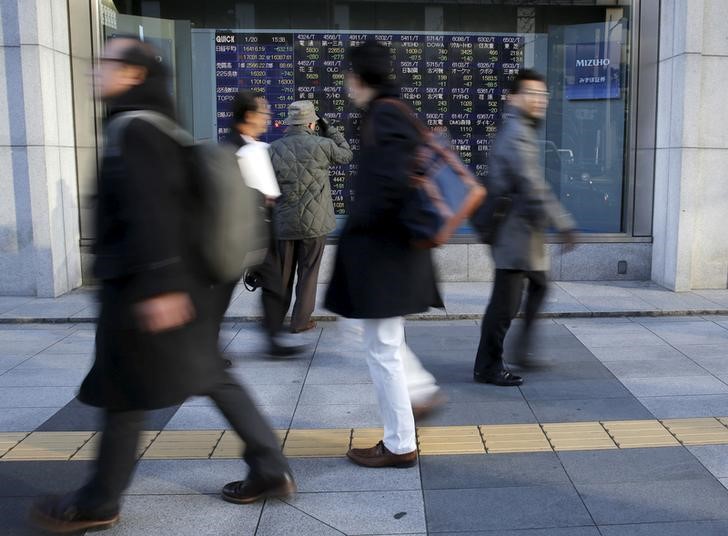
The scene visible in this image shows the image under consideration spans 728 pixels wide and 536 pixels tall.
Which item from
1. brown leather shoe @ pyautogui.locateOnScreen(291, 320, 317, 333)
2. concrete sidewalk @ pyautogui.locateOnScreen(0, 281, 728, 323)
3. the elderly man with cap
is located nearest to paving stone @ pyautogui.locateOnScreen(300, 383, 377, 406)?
the elderly man with cap

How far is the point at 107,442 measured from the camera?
3.10 meters

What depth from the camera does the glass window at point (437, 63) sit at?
30.5 feet

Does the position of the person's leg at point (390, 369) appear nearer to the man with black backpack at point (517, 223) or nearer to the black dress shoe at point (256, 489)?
the black dress shoe at point (256, 489)

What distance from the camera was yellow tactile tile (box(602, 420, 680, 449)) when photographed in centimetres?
423

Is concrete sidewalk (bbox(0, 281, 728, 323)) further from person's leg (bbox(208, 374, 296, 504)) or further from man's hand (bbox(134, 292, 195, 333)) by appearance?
man's hand (bbox(134, 292, 195, 333))

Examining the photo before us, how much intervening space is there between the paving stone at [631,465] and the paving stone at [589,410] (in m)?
0.54

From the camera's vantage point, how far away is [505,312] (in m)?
5.16

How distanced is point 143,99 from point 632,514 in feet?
8.48

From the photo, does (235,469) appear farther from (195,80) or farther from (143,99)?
(195,80)

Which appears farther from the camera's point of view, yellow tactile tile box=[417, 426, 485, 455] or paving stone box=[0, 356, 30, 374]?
paving stone box=[0, 356, 30, 374]

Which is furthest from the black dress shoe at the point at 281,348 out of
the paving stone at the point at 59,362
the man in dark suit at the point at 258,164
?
the paving stone at the point at 59,362

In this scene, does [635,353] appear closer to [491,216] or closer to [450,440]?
[491,216]

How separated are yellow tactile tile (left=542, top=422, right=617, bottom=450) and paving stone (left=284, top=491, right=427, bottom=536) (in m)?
0.98

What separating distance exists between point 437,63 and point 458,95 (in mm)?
439
